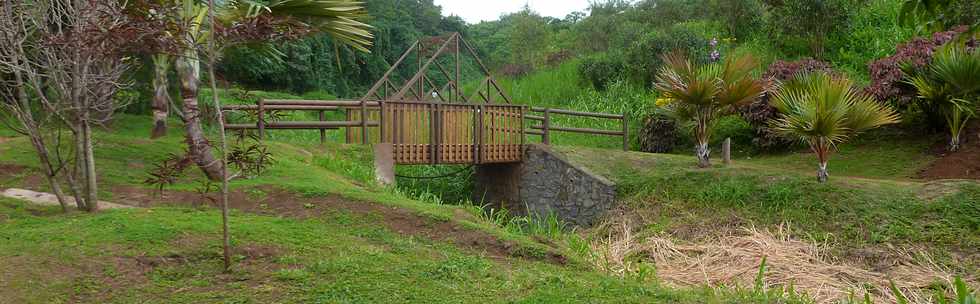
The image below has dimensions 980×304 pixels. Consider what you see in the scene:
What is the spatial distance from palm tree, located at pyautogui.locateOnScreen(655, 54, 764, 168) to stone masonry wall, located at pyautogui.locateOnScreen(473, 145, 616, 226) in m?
1.55

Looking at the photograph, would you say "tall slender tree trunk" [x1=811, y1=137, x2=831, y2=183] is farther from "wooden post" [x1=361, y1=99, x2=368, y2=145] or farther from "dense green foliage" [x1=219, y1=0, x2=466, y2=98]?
"dense green foliage" [x1=219, y1=0, x2=466, y2=98]

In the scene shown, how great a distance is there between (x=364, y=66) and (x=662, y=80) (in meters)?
25.0

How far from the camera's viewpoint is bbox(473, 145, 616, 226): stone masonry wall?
1154 cm

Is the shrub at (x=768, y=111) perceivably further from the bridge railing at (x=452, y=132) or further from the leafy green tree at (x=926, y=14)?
the leafy green tree at (x=926, y=14)

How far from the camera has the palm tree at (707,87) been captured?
10.3m

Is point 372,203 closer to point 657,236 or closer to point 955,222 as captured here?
point 657,236

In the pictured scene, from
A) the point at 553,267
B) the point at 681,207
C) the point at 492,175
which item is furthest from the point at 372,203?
the point at 492,175

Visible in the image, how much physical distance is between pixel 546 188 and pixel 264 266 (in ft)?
26.4

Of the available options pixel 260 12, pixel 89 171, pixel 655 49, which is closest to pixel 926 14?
pixel 89 171

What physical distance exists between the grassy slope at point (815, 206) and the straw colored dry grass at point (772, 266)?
0.26m

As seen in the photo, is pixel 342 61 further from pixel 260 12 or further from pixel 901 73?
pixel 260 12

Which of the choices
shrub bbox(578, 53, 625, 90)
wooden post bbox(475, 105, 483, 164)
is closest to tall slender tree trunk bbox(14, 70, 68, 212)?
wooden post bbox(475, 105, 483, 164)

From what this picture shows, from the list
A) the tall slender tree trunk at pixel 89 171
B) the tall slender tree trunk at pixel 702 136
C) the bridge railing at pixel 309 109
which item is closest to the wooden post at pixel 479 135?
the bridge railing at pixel 309 109

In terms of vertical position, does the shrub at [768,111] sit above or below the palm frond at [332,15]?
below
